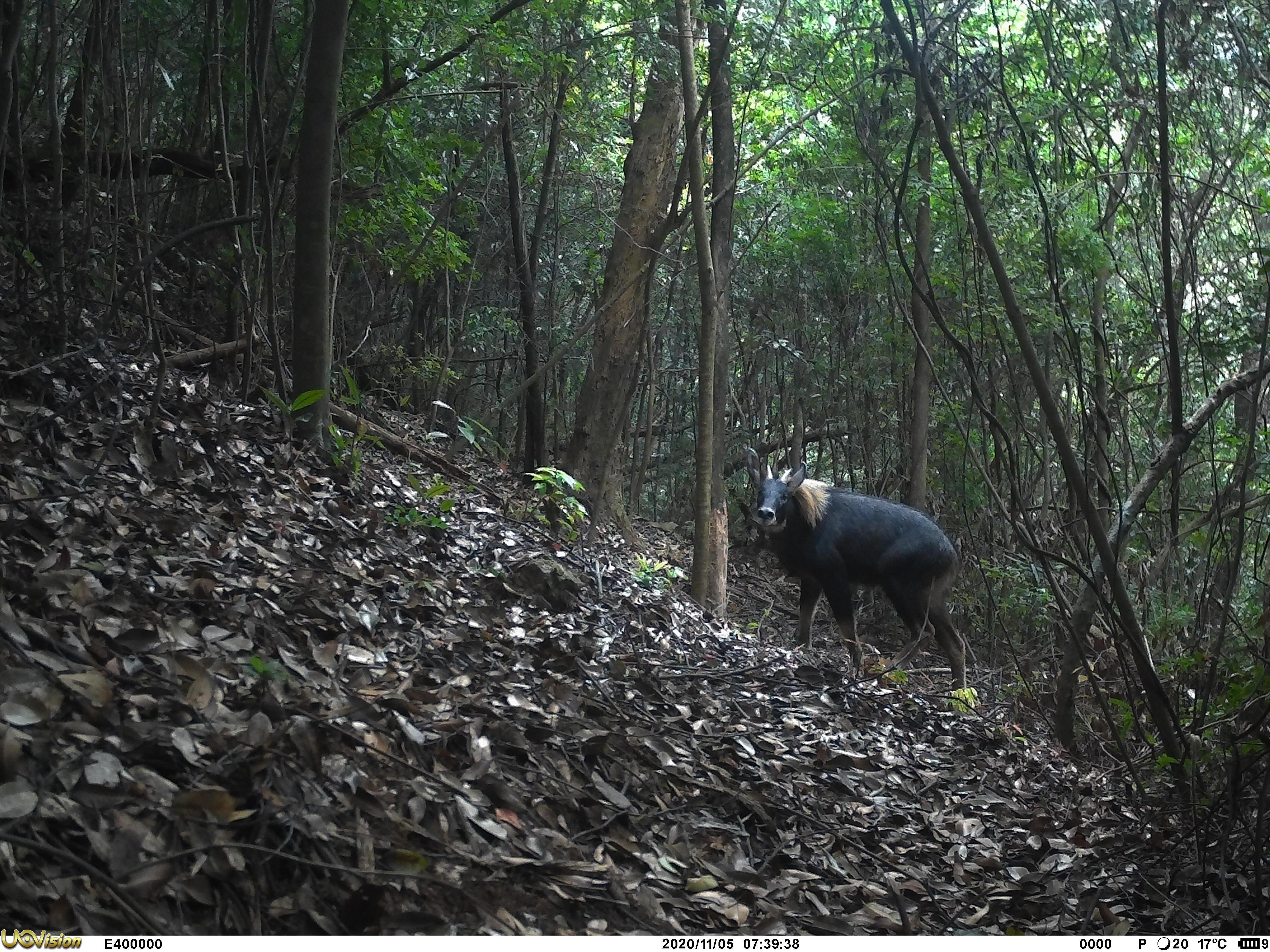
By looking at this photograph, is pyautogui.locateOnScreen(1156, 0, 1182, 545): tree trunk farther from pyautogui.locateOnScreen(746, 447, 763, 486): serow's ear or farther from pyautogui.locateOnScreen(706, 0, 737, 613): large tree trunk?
pyautogui.locateOnScreen(746, 447, 763, 486): serow's ear

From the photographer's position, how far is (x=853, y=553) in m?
8.22

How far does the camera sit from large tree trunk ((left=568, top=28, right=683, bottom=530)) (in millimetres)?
9078

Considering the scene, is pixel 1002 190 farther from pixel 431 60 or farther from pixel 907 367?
pixel 907 367

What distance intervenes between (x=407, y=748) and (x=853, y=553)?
577 centimetres

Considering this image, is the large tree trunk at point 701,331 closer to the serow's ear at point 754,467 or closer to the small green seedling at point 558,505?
the small green seedling at point 558,505

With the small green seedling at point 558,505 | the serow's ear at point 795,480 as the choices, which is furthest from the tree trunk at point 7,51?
the serow's ear at point 795,480

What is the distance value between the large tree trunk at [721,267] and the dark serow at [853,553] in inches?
23.4

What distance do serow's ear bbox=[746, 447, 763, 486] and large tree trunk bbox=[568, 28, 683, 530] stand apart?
1202mm

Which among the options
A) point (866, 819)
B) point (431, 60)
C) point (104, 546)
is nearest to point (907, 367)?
point (431, 60)

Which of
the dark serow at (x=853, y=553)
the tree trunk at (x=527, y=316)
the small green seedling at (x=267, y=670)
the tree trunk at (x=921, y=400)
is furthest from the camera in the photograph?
the tree trunk at (x=921, y=400)
